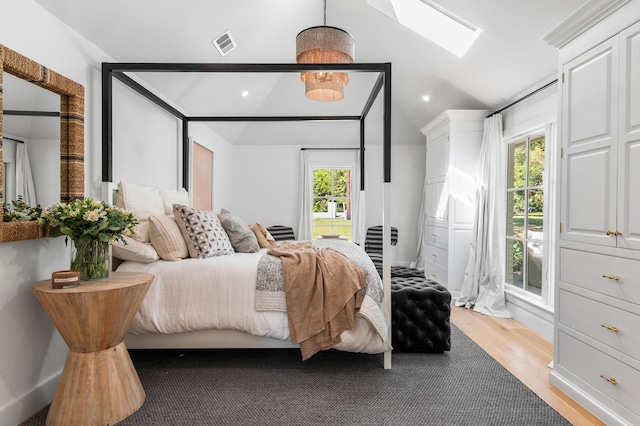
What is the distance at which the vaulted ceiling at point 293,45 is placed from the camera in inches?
104

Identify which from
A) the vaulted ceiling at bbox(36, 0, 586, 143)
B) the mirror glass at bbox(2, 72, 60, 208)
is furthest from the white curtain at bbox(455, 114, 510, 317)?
the mirror glass at bbox(2, 72, 60, 208)

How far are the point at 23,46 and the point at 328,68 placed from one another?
1.68m

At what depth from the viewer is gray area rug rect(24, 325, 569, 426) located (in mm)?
1953

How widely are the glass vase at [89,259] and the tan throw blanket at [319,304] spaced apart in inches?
42.5

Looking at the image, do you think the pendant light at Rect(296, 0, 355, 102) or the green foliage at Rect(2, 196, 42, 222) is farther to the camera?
the pendant light at Rect(296, 0, 355, 102)

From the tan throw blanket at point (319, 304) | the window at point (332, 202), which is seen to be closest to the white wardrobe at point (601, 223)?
the tan throw blanket at point (319, 304)

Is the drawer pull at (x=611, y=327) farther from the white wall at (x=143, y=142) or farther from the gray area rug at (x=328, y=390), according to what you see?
the white wall at (x=143, y=142)

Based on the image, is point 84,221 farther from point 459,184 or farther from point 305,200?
point 305,200

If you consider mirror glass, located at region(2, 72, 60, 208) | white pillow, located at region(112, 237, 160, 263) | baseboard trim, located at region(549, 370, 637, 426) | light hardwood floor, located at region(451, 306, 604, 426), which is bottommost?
light hardwood floor, located at region(451, 306, 604, 426)

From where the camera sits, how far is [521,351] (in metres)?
2.94

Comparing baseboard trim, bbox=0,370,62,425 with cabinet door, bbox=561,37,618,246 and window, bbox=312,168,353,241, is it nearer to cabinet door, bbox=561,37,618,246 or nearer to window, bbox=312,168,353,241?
cabinet door, bbox=561,37,618,246

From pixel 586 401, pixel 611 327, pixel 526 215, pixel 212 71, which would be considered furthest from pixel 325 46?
pixel 586 401

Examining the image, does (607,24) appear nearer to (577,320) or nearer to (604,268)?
(604,268)

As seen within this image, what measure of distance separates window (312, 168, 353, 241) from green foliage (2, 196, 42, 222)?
15.3 ft
